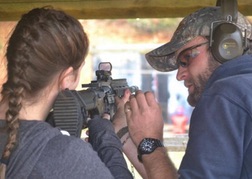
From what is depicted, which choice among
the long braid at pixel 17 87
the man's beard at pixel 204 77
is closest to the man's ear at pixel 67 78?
the long braid at pixel 17 87

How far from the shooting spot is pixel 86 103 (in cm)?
153

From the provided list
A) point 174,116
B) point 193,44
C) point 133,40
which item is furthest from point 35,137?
point 133,40

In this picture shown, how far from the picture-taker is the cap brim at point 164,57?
178 centimetres

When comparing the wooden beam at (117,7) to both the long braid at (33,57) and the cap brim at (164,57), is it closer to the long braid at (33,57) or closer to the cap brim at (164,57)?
the cap brim at (164,57)

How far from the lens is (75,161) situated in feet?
3.99

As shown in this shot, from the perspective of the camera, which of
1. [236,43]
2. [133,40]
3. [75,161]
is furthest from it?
[133,40]

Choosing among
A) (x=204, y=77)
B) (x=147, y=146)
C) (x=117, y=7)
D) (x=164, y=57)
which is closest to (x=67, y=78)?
(x=147, y=146)

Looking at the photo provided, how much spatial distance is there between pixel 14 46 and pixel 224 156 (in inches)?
24.4

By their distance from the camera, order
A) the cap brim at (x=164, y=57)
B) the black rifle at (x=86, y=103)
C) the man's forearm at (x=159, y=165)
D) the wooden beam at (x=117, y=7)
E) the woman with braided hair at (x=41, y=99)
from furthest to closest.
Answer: the wooden beam at (x=117, y=7) < the cap brim at (x=164, y=57) < the man's forearm at (x=159, y=165) < the black rifle at (x=86, y=103) < the woman with braided hair at (x=41, y=99)

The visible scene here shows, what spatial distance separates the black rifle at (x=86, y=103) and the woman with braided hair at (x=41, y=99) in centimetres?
4

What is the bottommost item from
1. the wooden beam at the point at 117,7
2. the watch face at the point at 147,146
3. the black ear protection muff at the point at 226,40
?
the watch face at the point at 147,146

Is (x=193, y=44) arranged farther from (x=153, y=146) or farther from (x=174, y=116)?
→ (x=174, y=116)

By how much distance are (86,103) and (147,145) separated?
25 centimetres

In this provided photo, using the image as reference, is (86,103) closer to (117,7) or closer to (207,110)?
(207,110)
